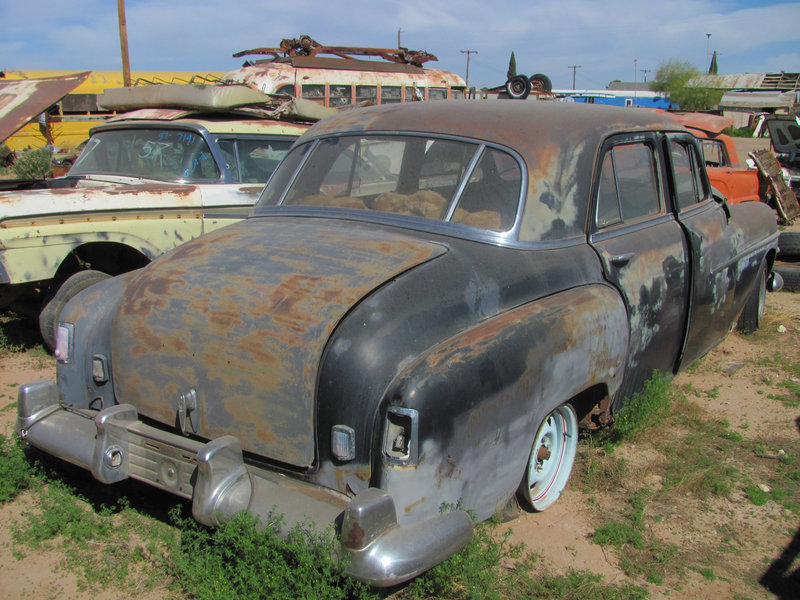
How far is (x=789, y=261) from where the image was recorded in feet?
26.7

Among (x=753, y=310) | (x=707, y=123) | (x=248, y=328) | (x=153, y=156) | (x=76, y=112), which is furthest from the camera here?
(x=76, y=112)

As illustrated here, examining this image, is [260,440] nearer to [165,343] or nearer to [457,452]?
[165,343]

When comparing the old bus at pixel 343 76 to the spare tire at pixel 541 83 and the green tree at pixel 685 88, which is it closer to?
the spare tire at pixel 541 83

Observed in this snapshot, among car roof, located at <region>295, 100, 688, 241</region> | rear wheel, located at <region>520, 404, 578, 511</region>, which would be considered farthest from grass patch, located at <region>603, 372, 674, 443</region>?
car roof, located at <region>295, 100, 688, 241</region>

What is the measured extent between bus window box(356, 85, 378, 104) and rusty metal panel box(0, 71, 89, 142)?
355 inches

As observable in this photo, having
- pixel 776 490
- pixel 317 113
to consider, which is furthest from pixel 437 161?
pixel 317 113

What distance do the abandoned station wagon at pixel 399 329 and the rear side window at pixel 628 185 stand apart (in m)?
0.02

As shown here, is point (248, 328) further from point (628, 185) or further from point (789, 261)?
point (789, 261)

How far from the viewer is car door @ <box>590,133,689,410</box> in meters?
3.33

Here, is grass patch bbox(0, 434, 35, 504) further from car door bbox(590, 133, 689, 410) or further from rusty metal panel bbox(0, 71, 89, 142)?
car door bbox(590, 133, 689, 410)

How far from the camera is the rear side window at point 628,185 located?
3.45 meters

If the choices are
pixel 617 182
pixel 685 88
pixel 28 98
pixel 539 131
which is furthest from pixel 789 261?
pixel 685 88

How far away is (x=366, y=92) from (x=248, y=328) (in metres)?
12.5

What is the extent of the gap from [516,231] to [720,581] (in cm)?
164
